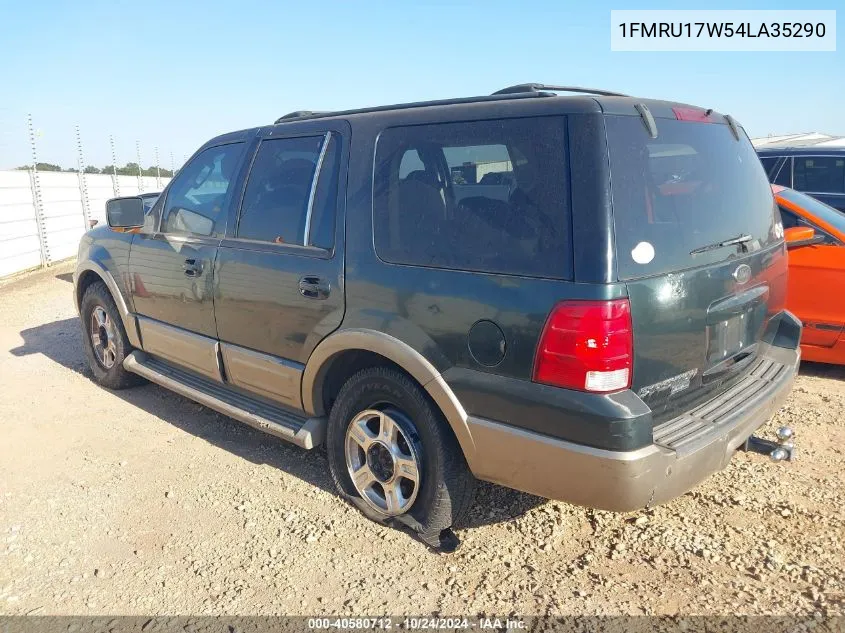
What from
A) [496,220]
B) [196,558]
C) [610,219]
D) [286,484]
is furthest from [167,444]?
[610,219]

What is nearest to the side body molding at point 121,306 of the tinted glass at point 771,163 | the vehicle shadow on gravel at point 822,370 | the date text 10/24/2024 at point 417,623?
the date text 10/24/2024 at point 417,623

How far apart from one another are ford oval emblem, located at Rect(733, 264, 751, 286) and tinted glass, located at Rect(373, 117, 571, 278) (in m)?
0.96

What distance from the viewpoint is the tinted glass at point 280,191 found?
3350mm

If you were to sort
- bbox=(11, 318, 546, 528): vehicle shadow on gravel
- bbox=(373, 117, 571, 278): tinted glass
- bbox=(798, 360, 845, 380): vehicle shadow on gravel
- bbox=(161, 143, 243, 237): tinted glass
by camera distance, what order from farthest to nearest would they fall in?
bbox=(798, 360, 845, 380): vehicle shadow on gravel → bbox=(161, 143, 243, 237): tinted glass → bbox=(11, 318, 546, 528): vehicle shadow on gravel → bbox=(373, 117, 571, 278): tinted glass

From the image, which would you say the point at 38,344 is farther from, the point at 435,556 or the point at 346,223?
the point at 435,556

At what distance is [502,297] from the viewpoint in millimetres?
2447

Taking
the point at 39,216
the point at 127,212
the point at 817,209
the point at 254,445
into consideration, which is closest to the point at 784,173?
the point at 817,209

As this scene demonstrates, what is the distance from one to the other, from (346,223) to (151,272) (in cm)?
195

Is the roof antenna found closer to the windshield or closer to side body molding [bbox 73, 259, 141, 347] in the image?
the windshield

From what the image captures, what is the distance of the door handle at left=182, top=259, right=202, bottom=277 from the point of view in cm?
388

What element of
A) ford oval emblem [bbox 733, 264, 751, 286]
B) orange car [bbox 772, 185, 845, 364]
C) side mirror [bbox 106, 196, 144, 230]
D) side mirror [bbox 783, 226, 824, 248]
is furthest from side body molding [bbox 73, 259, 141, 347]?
orange car [bbox 772, 185, 845, 364]

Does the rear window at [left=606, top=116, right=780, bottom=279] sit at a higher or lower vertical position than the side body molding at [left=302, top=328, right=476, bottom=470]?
higher

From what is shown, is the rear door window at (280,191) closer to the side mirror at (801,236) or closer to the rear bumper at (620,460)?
the rear bumper at (620,460)

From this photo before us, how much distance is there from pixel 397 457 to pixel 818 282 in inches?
149
